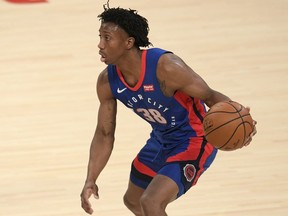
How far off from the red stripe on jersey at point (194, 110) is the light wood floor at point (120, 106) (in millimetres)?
1242

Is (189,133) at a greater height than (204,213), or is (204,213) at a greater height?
(189,133)

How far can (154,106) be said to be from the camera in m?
5.72

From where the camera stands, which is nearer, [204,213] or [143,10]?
[204,213]

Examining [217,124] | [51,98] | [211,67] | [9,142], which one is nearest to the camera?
[217,124]

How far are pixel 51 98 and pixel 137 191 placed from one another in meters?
3.52

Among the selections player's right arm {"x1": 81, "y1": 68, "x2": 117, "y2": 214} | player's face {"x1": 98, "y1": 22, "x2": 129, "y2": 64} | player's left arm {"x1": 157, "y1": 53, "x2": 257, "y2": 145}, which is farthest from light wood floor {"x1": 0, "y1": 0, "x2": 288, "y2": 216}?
player's face {"x1": 98, "y1": 22, "x2": 129, "y2": 64}

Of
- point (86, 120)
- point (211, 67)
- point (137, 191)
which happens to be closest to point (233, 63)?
point (211, 67)

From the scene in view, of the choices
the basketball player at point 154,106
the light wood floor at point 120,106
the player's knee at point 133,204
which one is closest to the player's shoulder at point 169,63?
the basketball player at point 154,106

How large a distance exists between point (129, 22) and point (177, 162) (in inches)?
34.5

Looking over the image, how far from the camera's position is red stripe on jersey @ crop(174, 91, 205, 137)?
5773 mm

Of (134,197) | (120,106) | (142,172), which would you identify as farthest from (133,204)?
(120,106)

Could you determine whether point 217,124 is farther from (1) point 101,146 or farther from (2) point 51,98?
(2) point 51,98

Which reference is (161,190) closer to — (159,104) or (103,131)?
(159,104)

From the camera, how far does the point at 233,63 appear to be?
10.3 m
